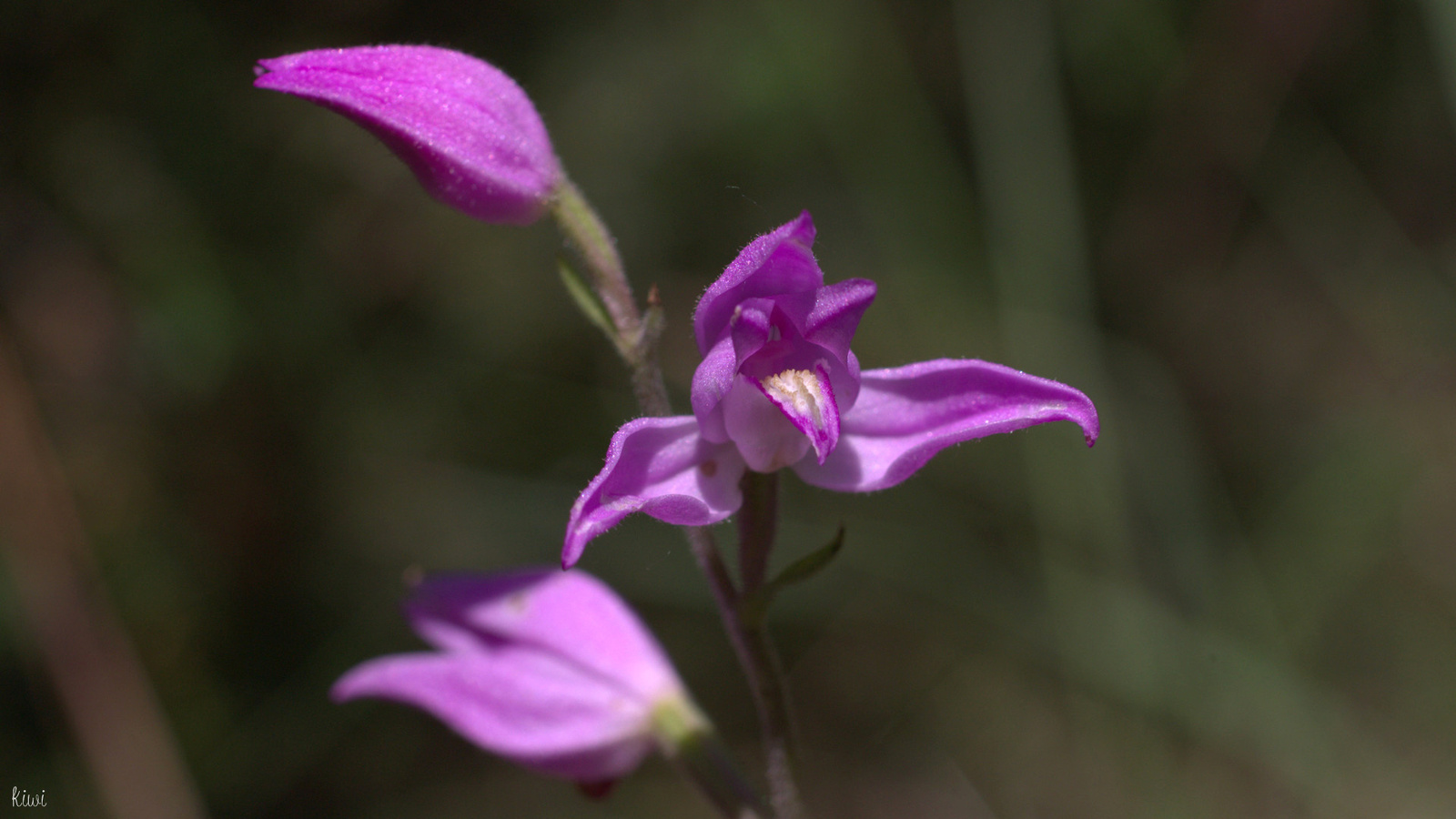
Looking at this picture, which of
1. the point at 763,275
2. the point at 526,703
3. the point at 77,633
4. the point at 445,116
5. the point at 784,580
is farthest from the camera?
the point at 77,633

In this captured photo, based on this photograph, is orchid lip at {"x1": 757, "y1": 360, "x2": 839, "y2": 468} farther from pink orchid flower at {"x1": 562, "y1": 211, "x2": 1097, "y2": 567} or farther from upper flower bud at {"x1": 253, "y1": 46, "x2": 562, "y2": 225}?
upper flower bud at {"x1": 253, "y1": 46, "x2": 562, "y2": 225}

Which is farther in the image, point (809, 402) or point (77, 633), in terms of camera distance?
point (77, 633)

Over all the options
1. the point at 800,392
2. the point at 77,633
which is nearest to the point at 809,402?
the point at 800,392

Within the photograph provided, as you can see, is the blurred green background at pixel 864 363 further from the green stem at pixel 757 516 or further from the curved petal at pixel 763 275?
the curved petal at pixel 763 275

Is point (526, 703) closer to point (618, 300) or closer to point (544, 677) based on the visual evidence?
point (544, 677)

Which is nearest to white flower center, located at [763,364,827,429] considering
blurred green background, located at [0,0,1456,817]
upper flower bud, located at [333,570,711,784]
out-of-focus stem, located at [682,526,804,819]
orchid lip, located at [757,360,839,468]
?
orchid lip, located at [757,360,839,468]

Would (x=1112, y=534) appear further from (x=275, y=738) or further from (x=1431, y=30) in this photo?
(x=275, y=738)

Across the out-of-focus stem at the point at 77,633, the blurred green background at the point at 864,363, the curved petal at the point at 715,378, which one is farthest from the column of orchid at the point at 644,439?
the blurred green background at the point at 864,363

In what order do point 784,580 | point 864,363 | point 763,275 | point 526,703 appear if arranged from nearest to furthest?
point 763,275 → point 784,580 → point 526,703 → point 864,363
